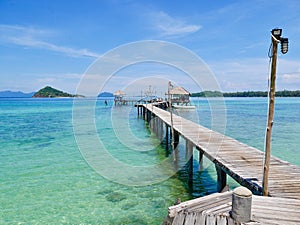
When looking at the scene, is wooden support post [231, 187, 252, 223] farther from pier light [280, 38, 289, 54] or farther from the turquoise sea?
the turquoise sea

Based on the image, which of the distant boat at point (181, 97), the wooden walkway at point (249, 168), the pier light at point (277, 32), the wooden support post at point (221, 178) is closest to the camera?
the pier light at point (277, 32)

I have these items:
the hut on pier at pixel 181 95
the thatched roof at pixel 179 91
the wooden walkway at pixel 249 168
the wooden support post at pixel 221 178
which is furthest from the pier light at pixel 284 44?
the thatched roof at pixel 179 91

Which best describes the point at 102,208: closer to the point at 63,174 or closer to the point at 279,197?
the point at 63,174

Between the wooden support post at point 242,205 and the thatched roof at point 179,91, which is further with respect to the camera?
the thatched roof at point 179,91

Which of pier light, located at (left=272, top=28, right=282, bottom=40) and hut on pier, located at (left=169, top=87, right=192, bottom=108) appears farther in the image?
hut on pier, located at (left=169, top=87, right=192, bottom=108)

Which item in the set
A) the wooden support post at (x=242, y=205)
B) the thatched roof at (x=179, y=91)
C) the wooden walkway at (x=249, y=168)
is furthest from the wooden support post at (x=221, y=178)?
the thatched roof at (x=179, y=91)

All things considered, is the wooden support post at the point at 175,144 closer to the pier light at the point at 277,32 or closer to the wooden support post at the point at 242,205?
the pier light at the point at 277,32

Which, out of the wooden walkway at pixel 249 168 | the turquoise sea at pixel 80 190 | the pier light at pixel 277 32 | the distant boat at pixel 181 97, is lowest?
the turquoise sea at pixel 80 190

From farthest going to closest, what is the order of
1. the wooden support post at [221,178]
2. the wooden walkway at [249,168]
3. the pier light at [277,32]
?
1. the wooden support post at [221,178]
2. the wooden walkway at [249,168]
3. the pier light at [277,32]

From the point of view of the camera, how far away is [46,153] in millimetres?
12984

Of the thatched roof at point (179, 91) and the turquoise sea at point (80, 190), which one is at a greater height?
the thatched roof at point (179, 91)

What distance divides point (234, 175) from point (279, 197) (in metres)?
1.29

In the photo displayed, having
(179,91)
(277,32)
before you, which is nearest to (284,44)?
(277,32)

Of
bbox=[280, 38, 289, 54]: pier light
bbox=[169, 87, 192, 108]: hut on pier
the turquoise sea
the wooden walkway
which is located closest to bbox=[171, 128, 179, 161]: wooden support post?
the turquoise sea
